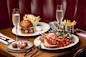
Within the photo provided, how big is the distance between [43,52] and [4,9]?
106 centimetres

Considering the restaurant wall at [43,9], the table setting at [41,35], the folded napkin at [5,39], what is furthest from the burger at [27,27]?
the restaurant wall at [43,9]

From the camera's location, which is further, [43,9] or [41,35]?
[43,9]

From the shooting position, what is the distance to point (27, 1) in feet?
8.91

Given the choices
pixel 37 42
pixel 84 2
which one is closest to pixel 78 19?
pixel 84 2

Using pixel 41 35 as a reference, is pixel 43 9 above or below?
above

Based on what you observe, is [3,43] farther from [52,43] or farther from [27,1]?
[27,1]

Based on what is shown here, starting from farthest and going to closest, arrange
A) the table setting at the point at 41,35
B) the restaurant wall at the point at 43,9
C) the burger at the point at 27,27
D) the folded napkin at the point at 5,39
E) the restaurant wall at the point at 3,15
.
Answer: the restaurant wall at the point at 3,15 < the restaurant wall at the point at 43,9 < the burger at the point at 27,27 < the folded napkin at the point at 5,39 < the table setting at the point at 41,35

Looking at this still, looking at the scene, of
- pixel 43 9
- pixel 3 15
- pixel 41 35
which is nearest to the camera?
pixel 41 35

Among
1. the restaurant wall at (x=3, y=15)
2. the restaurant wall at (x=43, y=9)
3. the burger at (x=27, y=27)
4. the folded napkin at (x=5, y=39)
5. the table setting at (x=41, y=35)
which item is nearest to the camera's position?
the table setting at (x=41, y=35)

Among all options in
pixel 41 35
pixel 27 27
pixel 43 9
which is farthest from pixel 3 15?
pixel 41 35

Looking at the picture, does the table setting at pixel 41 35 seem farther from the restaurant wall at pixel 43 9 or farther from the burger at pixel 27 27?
the restaurant wall at pixel 43 9

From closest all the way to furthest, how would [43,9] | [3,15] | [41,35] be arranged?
[41,35] → [3,15] → [43,9]

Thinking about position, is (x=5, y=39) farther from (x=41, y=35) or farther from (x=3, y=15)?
(x=3, y=15)

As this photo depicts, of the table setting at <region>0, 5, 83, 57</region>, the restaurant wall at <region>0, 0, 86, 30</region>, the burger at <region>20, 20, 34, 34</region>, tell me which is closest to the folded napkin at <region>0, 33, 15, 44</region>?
the table setting at <region>0, 5, 83, 57</region>
